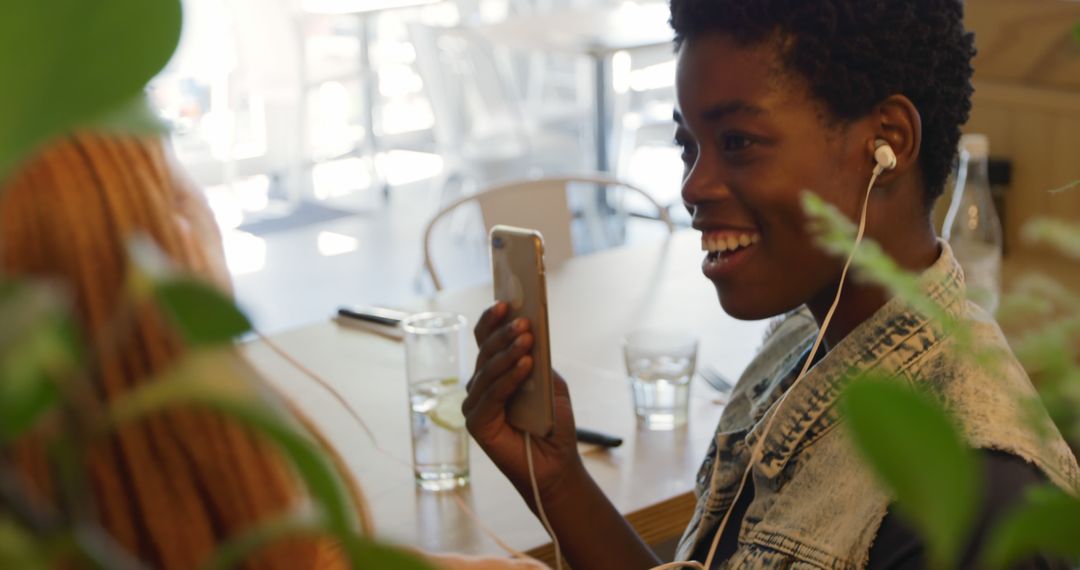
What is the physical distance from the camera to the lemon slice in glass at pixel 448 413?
4.49ft

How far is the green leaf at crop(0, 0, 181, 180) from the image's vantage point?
21 centimetres

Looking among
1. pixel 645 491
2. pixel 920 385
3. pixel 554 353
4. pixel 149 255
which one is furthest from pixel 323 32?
pixel 149 255

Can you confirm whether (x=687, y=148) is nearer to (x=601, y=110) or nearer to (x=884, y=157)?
(x=884, y=157)

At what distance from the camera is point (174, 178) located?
59 centimetres

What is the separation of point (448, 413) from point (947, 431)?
1.18 metres

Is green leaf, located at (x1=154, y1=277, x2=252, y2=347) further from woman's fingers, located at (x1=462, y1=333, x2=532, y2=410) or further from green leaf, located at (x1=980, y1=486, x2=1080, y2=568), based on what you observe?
woman's fingers, located at (x1=462, y1=333, x2=532, y2=410)

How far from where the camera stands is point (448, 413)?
1.37 m

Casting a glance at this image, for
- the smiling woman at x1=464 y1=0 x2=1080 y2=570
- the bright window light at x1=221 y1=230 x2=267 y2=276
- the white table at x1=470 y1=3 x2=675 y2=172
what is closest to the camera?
the smiling woman at x1=464 y1=0 x2=1080 y2=570

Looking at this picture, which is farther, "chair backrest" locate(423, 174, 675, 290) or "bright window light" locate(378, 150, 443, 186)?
"bright window light" locate(378, 150, 443, 186)

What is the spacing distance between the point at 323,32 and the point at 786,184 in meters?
5.60

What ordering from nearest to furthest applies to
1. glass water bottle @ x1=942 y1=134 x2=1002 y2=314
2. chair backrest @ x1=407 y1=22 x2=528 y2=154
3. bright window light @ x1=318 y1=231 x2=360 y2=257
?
glass water bottle @ x1=942 y1=134 x2=1002 y2=314 < chair backrest @ x1=407 y1=22 x2=528 y2=154 < bright window light @ x1=318 y1=231 x2=360 y2=257

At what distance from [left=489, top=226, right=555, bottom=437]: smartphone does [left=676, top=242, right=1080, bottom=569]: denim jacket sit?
0.18 meters

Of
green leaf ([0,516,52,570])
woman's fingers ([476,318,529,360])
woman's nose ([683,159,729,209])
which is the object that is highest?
green leaf ([0,516,52,570])

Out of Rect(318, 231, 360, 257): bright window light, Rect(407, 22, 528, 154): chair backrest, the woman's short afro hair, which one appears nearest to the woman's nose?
the woman's short afro hair
